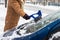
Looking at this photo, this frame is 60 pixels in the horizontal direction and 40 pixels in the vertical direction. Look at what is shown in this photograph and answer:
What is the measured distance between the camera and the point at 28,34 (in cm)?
437

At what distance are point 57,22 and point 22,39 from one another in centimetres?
73

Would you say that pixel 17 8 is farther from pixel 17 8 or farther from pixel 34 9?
pixel 34 9

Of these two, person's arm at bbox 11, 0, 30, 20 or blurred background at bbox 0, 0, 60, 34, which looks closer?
person's arm at bbox 11, 0, 30, 20

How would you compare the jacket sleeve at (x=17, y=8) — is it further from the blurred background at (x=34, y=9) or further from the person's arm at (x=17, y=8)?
the blurred background at (x=34, y=9)

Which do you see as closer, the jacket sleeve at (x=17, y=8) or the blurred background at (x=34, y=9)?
the jacket sleeve at (x=17, y=8)

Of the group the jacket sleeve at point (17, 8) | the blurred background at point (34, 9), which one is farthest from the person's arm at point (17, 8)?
the blurred background at point (34, 9)

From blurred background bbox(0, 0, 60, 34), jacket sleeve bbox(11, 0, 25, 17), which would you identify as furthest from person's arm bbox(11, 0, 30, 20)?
blurred background bbox(0, 0, 60, 34)

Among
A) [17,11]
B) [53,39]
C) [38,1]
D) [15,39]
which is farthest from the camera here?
[38,1]

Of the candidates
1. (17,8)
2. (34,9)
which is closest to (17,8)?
(17,8)

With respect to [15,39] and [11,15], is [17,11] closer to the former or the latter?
[11,15]

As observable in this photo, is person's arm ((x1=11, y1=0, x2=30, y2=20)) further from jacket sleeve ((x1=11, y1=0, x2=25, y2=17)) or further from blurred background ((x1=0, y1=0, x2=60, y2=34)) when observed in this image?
blurred background ((x1=0, y1=0, x2=60, y2=34))

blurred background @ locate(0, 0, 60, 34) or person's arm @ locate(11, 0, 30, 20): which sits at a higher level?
person's arm @ locate(11, 0, 30, 20)

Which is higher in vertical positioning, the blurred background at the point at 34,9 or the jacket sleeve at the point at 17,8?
the jacket sleeve at the point at 17,8

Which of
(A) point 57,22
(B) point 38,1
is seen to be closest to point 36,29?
(A) point 57,22
